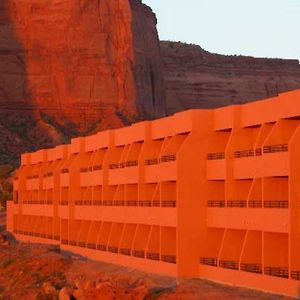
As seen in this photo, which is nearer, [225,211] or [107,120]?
[225,211]

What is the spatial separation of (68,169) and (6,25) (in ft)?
228

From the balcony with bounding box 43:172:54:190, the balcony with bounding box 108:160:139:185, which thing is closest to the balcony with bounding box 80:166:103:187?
the balcony with bounding box 108:160:139:185

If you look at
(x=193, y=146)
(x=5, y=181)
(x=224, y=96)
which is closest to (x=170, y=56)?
(x=224, y=96)

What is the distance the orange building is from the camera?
3538cm

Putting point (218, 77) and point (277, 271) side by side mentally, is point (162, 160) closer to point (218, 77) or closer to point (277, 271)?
point (277, 271)

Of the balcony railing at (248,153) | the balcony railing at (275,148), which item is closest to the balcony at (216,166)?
the balcony railing at (248,153)

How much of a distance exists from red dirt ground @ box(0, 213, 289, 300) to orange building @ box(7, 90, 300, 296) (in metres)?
0.93

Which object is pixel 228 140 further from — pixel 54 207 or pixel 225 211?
pixel 54 207

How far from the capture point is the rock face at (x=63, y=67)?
122562mm

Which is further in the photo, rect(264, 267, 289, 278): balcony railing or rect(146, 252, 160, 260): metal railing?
rect(146, 252, 160, 260): metal railing

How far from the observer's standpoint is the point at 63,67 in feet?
403

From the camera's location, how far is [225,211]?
38.8 metres

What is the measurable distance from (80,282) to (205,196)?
574cm

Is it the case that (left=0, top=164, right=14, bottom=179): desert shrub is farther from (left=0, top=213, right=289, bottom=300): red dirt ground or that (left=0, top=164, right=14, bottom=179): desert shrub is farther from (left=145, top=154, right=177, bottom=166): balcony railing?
(left=145, top=154, right=177, bottom=166): balcony railing
